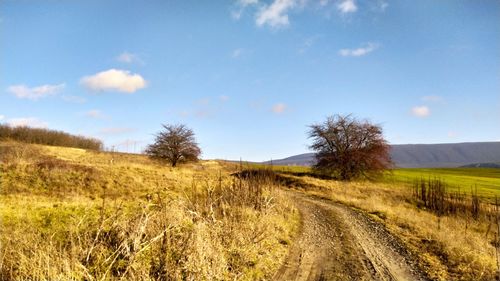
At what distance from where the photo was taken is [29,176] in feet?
86.4

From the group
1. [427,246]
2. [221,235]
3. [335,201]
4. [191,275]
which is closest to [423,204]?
[335,201]

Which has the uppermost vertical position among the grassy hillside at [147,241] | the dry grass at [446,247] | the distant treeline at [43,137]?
the distant treeline at [43,137]

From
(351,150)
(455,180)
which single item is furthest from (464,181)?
(351,150)

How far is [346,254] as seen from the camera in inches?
481

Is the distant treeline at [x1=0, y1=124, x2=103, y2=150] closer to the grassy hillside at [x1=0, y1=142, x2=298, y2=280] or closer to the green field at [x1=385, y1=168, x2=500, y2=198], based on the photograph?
the green field at [x1=385, y1=168, x2=500, y2=198]

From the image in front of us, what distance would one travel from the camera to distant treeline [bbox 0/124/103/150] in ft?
290

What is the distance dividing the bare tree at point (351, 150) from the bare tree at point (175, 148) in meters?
19.2

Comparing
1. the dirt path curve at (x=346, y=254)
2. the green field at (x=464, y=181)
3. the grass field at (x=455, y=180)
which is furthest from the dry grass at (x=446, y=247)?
the green field at (x=464, y=181)

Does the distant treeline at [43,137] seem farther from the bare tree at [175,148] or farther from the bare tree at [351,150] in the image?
the bare tree at [351,150]

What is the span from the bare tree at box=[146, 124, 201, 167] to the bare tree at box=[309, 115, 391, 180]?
19171mm

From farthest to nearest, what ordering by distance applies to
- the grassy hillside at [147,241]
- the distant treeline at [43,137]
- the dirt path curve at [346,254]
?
the distant treeline at [43,137] < the dirt path curve at [346,254] < the grassy hillside at [147,241]

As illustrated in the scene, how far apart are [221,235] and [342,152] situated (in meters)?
41.2

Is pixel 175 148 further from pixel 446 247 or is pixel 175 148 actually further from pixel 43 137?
pixel 43 137

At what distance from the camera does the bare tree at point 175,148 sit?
172 ft
